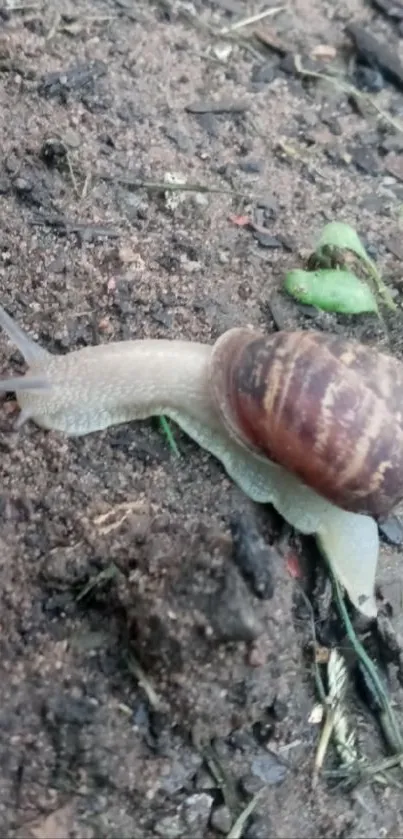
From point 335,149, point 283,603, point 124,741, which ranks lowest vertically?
point 124,741

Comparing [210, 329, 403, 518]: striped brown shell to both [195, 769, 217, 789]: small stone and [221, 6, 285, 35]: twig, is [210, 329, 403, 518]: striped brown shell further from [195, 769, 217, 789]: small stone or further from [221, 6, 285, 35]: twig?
[221, 6, 285, 35]: twig

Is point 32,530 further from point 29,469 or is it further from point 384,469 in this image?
point 384,469

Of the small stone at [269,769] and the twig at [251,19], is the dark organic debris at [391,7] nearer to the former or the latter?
the twig at [251,19]

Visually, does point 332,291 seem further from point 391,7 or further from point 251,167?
point 391,7

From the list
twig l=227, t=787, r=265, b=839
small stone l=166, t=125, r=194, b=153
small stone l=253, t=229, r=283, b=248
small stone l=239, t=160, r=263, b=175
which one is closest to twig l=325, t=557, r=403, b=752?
twig l=227, t=787, r=265, b=839

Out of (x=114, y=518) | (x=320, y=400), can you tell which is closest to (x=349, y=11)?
(x=320, y=400)

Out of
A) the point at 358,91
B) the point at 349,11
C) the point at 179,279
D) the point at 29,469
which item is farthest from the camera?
the point at 349,11

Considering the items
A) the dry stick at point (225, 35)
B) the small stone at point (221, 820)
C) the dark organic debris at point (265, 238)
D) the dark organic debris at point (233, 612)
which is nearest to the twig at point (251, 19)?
the dry stick at point (225, 35)
